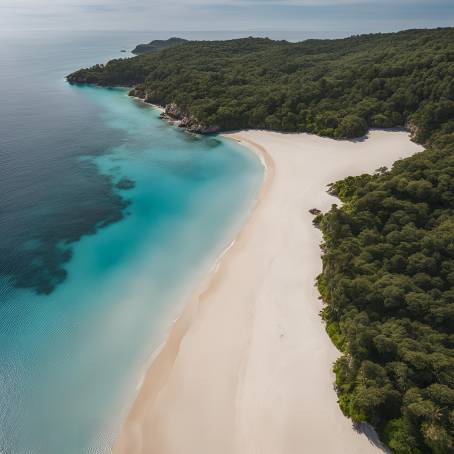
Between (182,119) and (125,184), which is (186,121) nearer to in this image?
(182,119)

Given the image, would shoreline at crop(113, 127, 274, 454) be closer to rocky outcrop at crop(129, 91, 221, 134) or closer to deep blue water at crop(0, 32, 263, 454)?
deep blue water at crop(0, 32, 263, 454)

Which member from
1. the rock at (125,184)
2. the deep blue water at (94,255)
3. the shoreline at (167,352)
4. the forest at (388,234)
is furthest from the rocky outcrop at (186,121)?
the shoreline at (167,352)

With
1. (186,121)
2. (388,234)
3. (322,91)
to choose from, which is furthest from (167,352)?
(322,91)

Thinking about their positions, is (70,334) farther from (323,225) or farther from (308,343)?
(323,225)

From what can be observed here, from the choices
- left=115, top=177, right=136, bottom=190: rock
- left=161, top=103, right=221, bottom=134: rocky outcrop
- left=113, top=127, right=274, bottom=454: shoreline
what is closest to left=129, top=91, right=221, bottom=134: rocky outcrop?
left=161, top=103, right=221, bottom=134: rocky outcrop

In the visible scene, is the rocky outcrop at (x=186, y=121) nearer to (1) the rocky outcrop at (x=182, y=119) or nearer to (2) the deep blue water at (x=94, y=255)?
(1) the rocky outcrop at (x=182, y=119)
